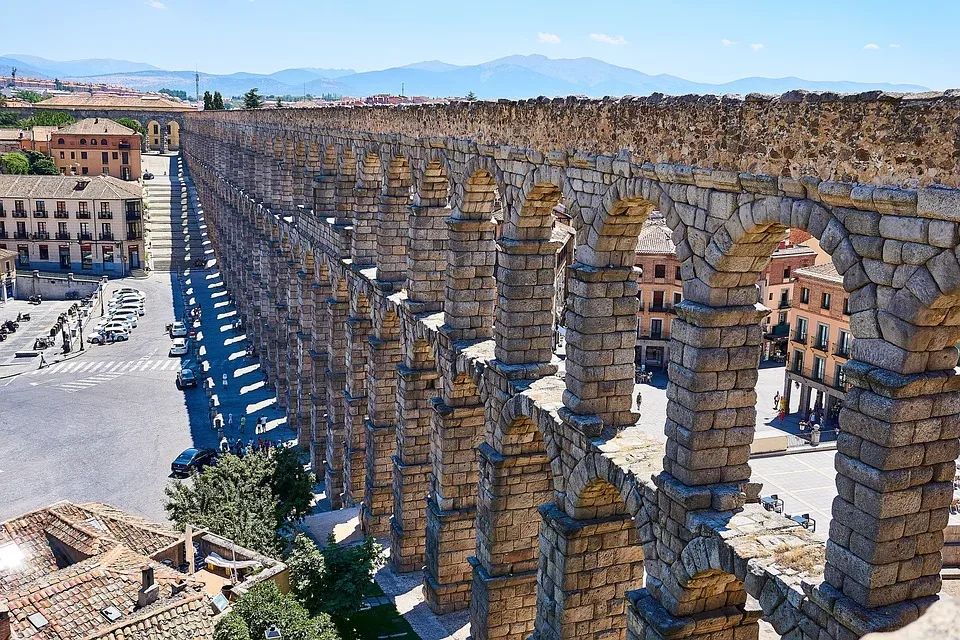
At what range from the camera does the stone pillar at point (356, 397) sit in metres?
38.2

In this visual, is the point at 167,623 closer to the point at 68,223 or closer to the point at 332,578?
the point at 332,578

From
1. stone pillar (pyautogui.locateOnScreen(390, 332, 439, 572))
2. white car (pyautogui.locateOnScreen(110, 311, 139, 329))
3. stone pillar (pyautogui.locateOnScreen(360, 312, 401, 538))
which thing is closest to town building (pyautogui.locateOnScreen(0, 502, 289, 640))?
stone pillar (pyautogui.locateOnScreen(390, 332, 439, 572))

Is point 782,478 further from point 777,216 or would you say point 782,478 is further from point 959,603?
point 959,603

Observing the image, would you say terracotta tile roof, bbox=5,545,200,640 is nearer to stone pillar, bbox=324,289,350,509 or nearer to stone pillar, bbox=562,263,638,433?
stone pillar, bbox=324,289,350,509

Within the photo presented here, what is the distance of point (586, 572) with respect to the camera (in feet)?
68.3

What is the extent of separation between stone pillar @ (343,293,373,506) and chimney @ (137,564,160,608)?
11.2 m

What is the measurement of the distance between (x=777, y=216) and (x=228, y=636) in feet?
57.6

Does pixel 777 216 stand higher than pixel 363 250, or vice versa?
pixel 777 216

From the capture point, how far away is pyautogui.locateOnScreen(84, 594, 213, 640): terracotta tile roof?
2602 cm

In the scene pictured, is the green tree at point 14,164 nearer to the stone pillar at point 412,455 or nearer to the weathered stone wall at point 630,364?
the weathered stone wall at point 630,364

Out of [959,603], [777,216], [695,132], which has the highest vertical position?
[695,132]

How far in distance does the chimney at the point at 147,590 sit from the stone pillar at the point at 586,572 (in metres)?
12.6

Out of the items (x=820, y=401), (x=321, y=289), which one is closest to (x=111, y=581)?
(x=321, y=289)

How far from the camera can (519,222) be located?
23109 millimetres
